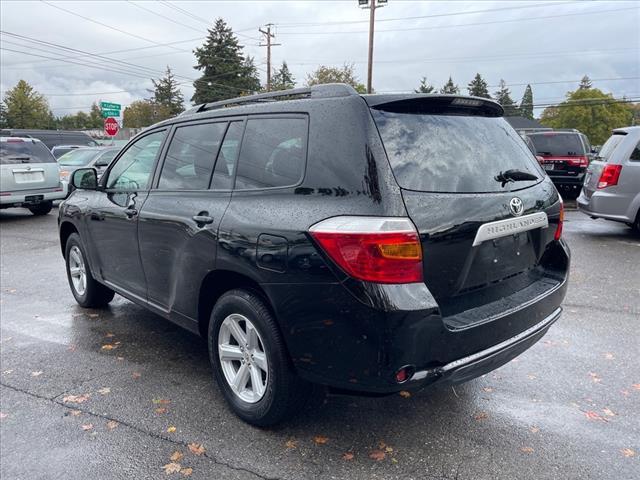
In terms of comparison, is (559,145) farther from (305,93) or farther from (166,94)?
(166,94)

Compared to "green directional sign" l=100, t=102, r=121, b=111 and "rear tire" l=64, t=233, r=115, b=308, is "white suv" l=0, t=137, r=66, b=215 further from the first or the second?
"green directional sign" l=100, t=102, r=121, b=111

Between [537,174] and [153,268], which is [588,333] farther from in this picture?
[153,268]

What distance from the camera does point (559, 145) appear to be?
14.0m

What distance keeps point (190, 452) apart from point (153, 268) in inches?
58.5

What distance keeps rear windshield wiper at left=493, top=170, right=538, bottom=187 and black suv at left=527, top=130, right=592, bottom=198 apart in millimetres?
11658

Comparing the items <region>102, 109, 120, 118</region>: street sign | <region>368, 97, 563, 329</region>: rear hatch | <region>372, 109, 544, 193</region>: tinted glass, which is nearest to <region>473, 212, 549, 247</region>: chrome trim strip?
<region>368, 97, 563, 329</region>: rear hatch

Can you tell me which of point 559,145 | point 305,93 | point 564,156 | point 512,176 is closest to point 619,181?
point 564,156

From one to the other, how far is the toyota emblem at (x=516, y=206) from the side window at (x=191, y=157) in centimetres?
185

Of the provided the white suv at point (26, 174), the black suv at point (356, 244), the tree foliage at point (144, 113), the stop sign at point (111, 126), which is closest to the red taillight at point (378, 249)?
the black suv at point (356, 244)

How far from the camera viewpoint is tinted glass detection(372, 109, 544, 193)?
2.60 m

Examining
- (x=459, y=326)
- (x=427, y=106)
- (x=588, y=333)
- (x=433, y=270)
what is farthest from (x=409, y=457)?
(x=588, y=333)

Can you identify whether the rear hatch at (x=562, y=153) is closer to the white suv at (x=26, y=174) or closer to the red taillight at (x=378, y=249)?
the white suv at (x=26, y=174)

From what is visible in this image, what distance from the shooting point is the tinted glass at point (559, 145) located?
1390cm

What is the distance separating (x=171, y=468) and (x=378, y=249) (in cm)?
159
